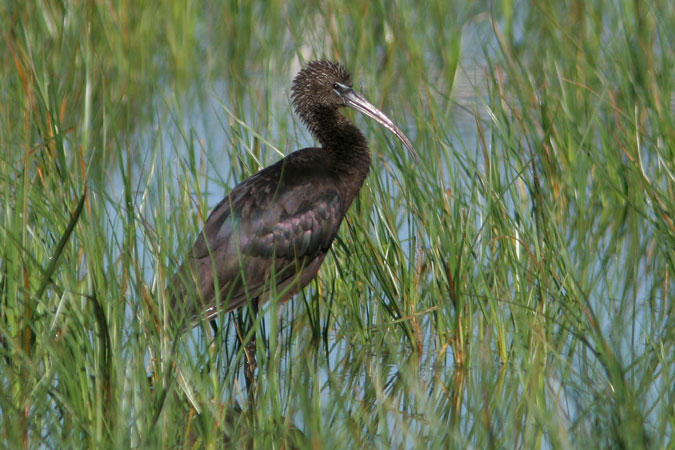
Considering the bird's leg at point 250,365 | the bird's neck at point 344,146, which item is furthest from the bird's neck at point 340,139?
the bird's leg at point 250,365

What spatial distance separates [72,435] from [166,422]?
22 centimetres

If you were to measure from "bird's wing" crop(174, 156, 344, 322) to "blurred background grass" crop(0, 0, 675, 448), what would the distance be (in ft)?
0.32

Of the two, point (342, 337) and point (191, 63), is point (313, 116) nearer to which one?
point (342, 337)

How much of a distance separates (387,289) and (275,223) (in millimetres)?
577

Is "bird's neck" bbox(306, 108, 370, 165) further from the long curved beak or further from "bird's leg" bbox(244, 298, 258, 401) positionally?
"bird's leg" bbox(244, 298, 258, 401)

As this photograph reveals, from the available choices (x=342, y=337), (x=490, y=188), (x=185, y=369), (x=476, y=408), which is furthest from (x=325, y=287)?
(x=476, y=408)

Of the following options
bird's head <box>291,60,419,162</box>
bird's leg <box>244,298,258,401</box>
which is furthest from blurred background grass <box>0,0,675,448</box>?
bird's head <box>291,60,419,162</box>

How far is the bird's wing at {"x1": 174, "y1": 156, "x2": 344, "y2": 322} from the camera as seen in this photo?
174 inches

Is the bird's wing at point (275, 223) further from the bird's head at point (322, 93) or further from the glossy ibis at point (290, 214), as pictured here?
the bird's head at point (322, 93)

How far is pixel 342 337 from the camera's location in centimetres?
442

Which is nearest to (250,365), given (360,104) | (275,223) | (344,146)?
(275,223)

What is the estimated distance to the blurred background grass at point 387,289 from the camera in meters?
2.81

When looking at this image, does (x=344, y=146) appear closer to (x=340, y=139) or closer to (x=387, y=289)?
(x=340, y=139)

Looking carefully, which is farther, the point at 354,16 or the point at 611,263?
the point at 354,16
